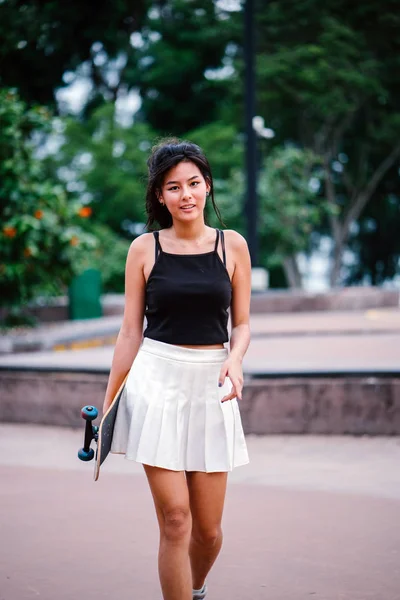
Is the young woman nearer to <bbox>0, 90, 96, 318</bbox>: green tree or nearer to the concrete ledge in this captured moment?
<bbox>0, 90, 96, 318</bbox>: green tree

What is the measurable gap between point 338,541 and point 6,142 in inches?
397

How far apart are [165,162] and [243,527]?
217 cm

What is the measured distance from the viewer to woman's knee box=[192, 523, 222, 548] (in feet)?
11.6

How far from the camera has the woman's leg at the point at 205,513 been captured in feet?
11.4

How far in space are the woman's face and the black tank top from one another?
152mm

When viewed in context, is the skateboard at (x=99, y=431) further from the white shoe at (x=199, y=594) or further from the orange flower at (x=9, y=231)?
the orange flower at (x=9, y=231)

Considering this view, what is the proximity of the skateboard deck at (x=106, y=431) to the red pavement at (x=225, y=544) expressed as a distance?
78 cm

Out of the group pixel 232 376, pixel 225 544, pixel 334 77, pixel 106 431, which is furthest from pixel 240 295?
pixel 334 77

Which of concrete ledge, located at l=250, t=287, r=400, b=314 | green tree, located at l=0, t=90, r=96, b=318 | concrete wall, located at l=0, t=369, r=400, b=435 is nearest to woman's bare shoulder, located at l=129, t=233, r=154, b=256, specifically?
concrete wall, located at l=0, t=369, r=400, b=435

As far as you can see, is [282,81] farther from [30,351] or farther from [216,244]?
[216,244]

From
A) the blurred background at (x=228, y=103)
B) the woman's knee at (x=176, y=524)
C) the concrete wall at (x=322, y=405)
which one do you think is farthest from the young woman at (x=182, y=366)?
the blurred background at (x=228, y=103)

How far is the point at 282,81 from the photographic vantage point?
28.0 m

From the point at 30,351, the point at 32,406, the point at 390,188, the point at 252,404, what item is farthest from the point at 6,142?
the point at 390,188

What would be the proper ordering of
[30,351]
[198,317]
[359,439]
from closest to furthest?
[198,317]
[359,439]
[30,351]
